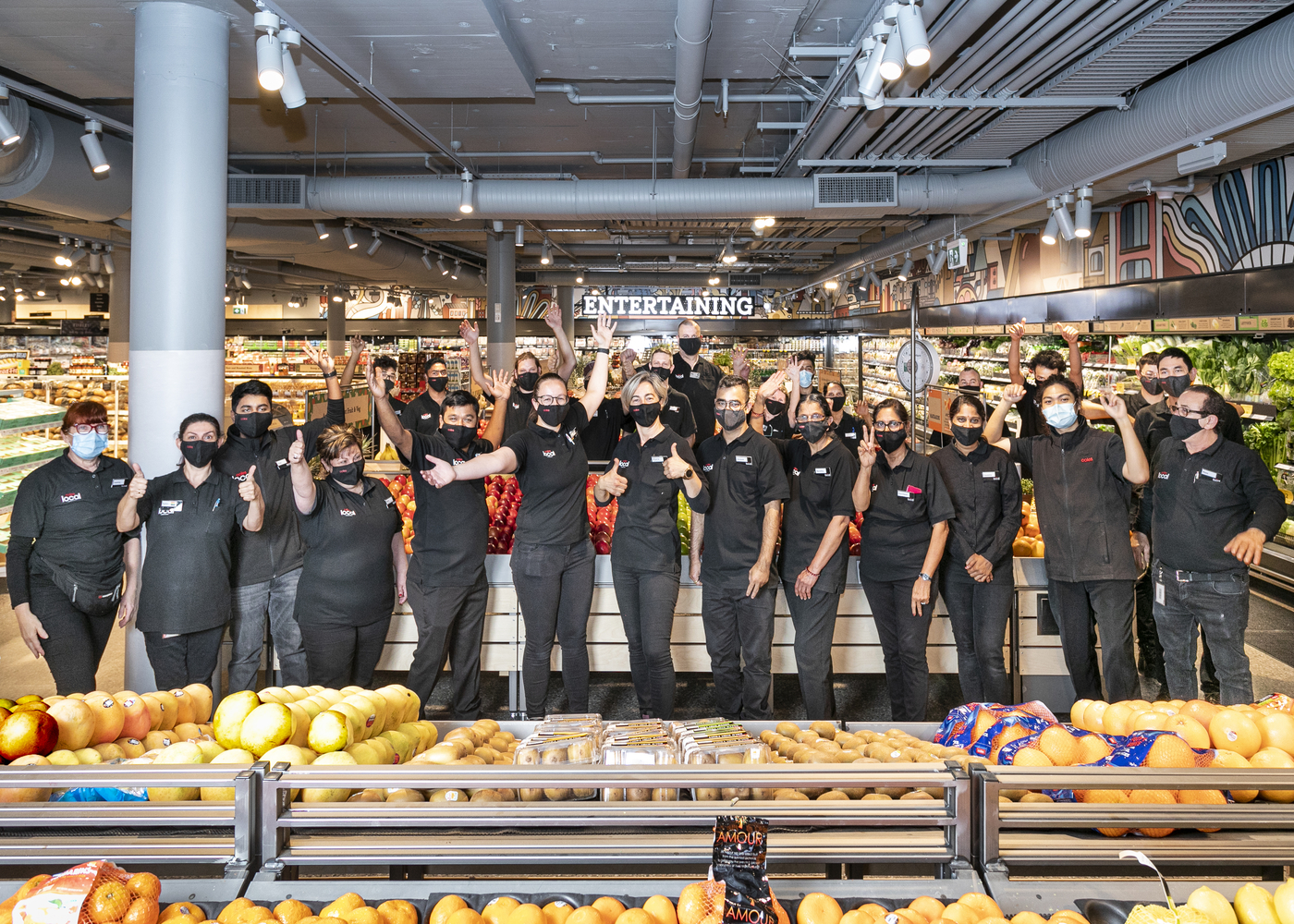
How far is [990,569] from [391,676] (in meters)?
3.55

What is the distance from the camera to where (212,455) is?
155 inches

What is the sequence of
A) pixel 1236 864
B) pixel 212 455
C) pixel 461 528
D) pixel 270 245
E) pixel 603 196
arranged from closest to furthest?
pixel 1236 864, pixel 212 455, pixel 461 528, pixel 603 196, pixel 270 245

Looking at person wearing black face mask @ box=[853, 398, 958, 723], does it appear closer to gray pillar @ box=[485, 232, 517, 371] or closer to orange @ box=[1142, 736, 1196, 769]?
orange @ box=[1142, 736, 1196, 769]

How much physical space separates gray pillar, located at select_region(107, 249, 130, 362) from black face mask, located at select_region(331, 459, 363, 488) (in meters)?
14.3

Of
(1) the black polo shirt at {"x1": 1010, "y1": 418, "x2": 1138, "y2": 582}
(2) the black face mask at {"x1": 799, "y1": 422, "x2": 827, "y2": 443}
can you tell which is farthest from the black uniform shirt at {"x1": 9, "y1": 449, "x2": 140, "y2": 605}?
(1) the black polo shirt at {"x1": 1010, "y1": 418, "x2": 1138, "y2": 582}

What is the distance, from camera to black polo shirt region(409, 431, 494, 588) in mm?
4254

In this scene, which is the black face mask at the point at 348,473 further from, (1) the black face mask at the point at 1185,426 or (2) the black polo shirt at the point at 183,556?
(1) the black face mask at the point at 1185,426

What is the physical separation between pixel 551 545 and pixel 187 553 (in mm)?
1582

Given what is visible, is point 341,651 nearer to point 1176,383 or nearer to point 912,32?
point 912,32

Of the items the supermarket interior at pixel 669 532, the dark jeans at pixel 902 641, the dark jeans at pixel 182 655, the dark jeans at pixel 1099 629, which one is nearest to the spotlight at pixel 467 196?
the supermarket interior at pixel 669 532

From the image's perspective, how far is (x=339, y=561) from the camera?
386 cm

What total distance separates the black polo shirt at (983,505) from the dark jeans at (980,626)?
0.10m

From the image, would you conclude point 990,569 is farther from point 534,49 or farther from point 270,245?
point 270,245

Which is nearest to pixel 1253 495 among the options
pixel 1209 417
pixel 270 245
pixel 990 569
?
pixel 1209 417
